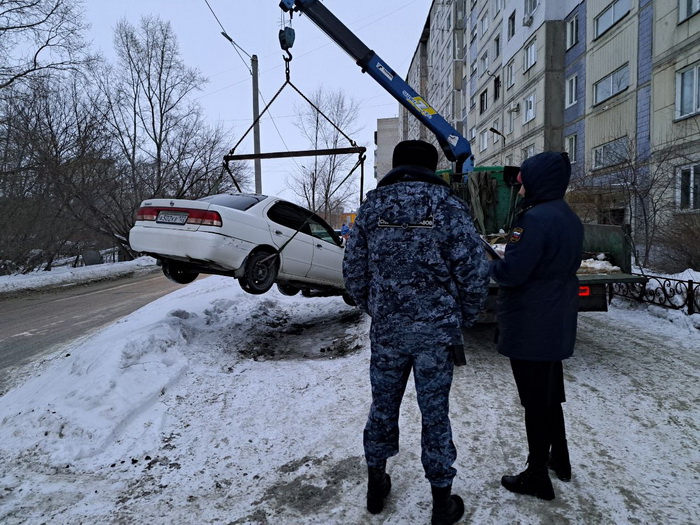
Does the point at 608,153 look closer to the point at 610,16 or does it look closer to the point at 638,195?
the point at 638,195

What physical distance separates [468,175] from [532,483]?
671 centimetres

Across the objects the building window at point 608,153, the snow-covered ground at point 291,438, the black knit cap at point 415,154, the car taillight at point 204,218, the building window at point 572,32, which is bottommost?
the snow-covered ground at point 291,438

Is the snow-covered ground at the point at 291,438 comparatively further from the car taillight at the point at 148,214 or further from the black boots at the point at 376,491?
the car taillight at the point at 148,214

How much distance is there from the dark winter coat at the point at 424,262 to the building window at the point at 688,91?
42.0 feet

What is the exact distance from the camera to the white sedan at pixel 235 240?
540 cm

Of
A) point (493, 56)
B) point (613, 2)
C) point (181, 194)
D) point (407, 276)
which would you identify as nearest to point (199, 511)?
point (407, 276)

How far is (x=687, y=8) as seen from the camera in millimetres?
11711

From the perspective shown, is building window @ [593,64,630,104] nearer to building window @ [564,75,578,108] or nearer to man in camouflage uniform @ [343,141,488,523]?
building window @ [564,75,578,108]

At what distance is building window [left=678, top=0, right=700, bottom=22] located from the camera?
11.4 metres

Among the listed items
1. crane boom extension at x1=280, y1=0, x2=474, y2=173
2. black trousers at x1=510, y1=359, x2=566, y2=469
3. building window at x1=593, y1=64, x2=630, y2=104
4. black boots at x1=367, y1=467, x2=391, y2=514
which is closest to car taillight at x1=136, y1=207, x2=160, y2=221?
crane boom extension at x1=280, y1=0, x2=474, y2=173

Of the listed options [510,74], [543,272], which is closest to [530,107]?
[510,74]

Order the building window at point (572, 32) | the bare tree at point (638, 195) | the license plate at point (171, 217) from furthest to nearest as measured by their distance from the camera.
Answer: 1. the building window at point (572, 32)
2. the bare tree at point (638, 195)
3. the license plate at point (171, 217)

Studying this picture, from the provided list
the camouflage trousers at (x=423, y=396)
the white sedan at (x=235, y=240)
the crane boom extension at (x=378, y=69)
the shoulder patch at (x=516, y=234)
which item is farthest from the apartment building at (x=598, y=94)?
the camouflage trousers at (x=423, y=396)

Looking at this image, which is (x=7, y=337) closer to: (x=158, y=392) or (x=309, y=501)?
(x=158, y=392)
